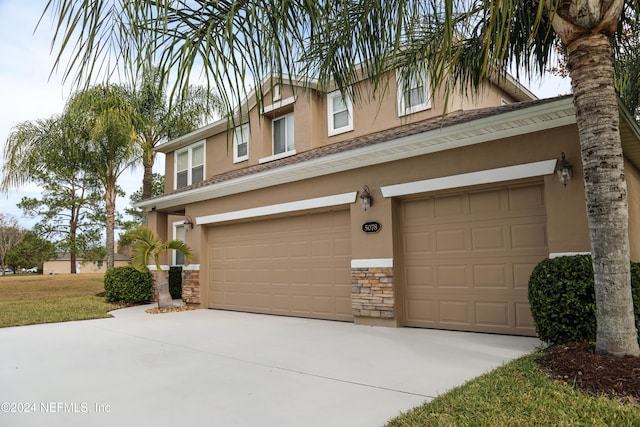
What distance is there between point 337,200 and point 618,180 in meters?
5.27

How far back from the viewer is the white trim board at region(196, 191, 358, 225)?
353 inches

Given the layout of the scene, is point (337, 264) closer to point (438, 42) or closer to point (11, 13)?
point (438, 42)

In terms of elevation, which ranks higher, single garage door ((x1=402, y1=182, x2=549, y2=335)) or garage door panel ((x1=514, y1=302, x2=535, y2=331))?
single garage door ((x1=402, y1=182, x2=549, y2=335))

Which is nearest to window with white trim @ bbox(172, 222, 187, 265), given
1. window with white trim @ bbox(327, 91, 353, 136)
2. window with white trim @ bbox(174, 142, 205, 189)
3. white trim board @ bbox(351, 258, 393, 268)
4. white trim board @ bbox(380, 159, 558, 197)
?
window with white trim @ bbox(174, 142, 205, 189)

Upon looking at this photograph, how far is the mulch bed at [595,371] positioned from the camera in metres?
3.85

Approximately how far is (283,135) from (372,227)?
246 inches

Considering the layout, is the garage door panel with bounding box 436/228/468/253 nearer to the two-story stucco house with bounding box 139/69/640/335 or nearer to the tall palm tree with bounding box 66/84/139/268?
the two-story stucco house with bounding box 139/69/640/335

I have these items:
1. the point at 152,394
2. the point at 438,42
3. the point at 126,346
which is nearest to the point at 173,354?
the point at 126,346

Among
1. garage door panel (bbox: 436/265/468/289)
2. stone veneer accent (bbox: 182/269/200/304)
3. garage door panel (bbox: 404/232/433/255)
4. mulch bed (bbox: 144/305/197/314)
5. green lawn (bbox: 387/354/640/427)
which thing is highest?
garage door panel (bbox: 404/232/433/255)

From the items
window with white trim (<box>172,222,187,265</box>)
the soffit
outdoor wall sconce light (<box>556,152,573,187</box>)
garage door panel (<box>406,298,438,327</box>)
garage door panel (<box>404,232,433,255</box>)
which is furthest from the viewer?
window with white trim (<box>172,222,187,265</box>)

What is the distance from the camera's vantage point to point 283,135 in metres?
13.6

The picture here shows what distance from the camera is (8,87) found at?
209 inches

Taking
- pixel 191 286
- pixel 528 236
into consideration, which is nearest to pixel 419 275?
pixel 528 236

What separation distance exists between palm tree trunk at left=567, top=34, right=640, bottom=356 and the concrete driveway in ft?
4.44
